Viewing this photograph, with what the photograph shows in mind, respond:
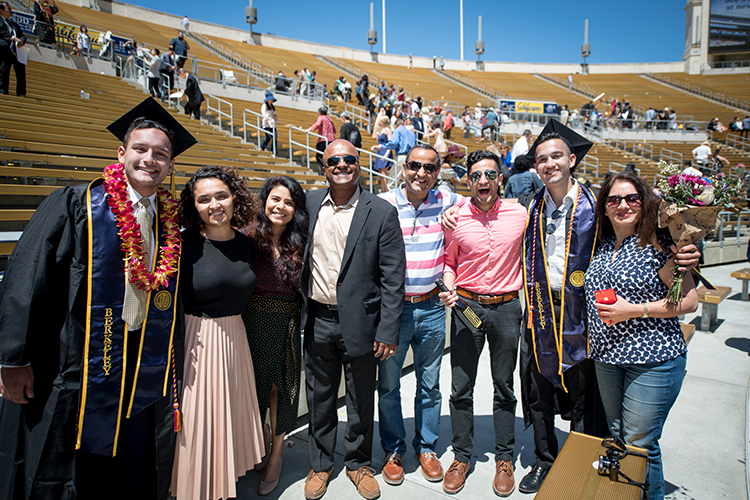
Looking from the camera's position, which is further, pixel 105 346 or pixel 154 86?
pixel 154 86

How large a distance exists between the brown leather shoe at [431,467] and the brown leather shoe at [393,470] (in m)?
0.15

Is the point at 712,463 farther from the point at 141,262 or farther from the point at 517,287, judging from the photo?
the point at 141,262

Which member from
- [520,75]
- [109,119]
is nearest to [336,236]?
[109,119]

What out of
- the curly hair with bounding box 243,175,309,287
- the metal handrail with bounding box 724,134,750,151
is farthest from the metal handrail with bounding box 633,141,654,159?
the curly hair with bounding box 243,175,309,287

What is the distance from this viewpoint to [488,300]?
9.02 ft

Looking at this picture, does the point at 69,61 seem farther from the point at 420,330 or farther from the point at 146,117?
the point at 420,330

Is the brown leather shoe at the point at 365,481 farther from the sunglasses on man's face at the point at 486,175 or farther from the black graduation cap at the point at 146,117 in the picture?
the black graduation cap at the point at 146,117

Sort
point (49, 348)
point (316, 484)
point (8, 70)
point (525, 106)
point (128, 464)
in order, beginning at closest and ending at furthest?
point (49, 348)
point (128, 464)
point (316, 484)
point (8, 70)
point (525, 106)

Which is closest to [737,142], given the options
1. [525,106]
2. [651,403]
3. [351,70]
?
[525,106]

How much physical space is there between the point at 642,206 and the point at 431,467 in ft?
6.73

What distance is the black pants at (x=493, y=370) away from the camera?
2.75m

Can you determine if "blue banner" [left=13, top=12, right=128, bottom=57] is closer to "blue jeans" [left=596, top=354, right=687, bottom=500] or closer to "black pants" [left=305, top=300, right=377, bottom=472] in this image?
"black pants" [left=305, top=300, right=377, bottom=472]

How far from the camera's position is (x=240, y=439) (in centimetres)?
249

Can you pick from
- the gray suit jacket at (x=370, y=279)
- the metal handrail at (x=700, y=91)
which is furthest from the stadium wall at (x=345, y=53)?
the gray suit jacket at (x=370, y=279)
